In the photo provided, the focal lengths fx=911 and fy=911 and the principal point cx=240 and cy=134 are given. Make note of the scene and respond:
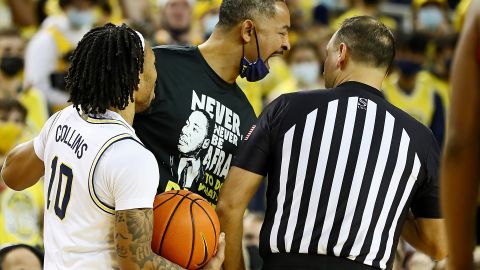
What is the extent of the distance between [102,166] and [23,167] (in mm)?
737

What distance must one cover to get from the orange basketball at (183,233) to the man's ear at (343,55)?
869 mm

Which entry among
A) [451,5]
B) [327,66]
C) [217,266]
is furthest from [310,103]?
[451,5]

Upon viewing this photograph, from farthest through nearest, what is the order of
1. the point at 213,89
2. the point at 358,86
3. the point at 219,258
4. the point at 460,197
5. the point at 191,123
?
the point at 213,89 < the point at 191,123 < the point at 358,86 < the point at 219,258 < the point at 460,197

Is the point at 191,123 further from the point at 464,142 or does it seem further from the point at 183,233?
the point at 464,142

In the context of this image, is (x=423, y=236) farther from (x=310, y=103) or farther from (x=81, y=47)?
(x=81, y=47)

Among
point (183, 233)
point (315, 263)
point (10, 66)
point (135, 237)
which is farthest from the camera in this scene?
point (10, 66)

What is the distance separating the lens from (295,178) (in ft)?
11.7

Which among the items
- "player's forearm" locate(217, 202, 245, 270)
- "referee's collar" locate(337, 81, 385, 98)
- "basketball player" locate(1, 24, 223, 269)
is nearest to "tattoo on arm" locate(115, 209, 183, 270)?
"basketball player" locate(1, 24, 223, 269)

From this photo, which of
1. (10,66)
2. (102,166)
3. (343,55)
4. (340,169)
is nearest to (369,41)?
(343,55)

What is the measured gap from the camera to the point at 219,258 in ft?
11.2

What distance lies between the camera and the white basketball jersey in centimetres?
316

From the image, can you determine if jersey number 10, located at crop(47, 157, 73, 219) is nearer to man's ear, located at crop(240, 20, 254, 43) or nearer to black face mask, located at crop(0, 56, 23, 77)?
man's ear, located at crop(240, 20, 254, 43)

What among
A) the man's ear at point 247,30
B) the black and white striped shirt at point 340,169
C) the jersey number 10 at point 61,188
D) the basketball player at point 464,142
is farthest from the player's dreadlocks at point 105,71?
the basketball player at point 464,142

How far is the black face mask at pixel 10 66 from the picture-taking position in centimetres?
858
